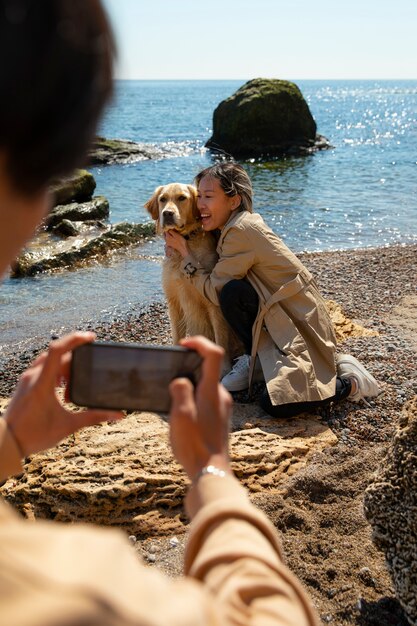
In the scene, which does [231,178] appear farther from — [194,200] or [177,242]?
[177,242]

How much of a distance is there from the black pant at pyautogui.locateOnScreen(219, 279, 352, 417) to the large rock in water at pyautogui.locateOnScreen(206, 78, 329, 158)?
2515 centimetres

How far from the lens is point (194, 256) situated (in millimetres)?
6434

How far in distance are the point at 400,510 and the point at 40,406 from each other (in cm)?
224

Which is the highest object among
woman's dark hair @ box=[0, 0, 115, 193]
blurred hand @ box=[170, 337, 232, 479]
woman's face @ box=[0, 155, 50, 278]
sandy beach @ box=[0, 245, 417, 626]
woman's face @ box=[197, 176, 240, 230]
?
woman's dark hair @ box=[0, 0, 115, 193]

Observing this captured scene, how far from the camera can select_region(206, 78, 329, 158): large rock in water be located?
99.9ft

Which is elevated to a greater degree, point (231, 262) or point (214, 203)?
point (214, 203)

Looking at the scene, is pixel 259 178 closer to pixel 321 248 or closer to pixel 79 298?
pixel 321 248

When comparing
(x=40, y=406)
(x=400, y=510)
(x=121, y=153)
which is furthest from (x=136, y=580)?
(x=121, y=153)

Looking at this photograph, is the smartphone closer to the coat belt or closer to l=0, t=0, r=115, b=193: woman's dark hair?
l=0, t=0, r=115, b=193: woman's dark hair

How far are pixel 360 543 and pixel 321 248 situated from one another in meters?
10.9

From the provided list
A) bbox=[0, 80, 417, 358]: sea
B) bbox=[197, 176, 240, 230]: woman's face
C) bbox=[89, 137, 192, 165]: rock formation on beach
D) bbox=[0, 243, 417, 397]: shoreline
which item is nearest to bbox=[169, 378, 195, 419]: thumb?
bbox=[0, 80, 417, 358]: sea

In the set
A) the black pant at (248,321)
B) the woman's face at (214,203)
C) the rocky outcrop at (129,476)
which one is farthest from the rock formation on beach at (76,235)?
the rocky outcrop at (129,476)

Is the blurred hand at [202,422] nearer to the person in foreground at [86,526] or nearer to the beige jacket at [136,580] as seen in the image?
the person in foreground at [86,526]

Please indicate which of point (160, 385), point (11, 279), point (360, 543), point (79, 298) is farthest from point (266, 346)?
point (11, 279)
